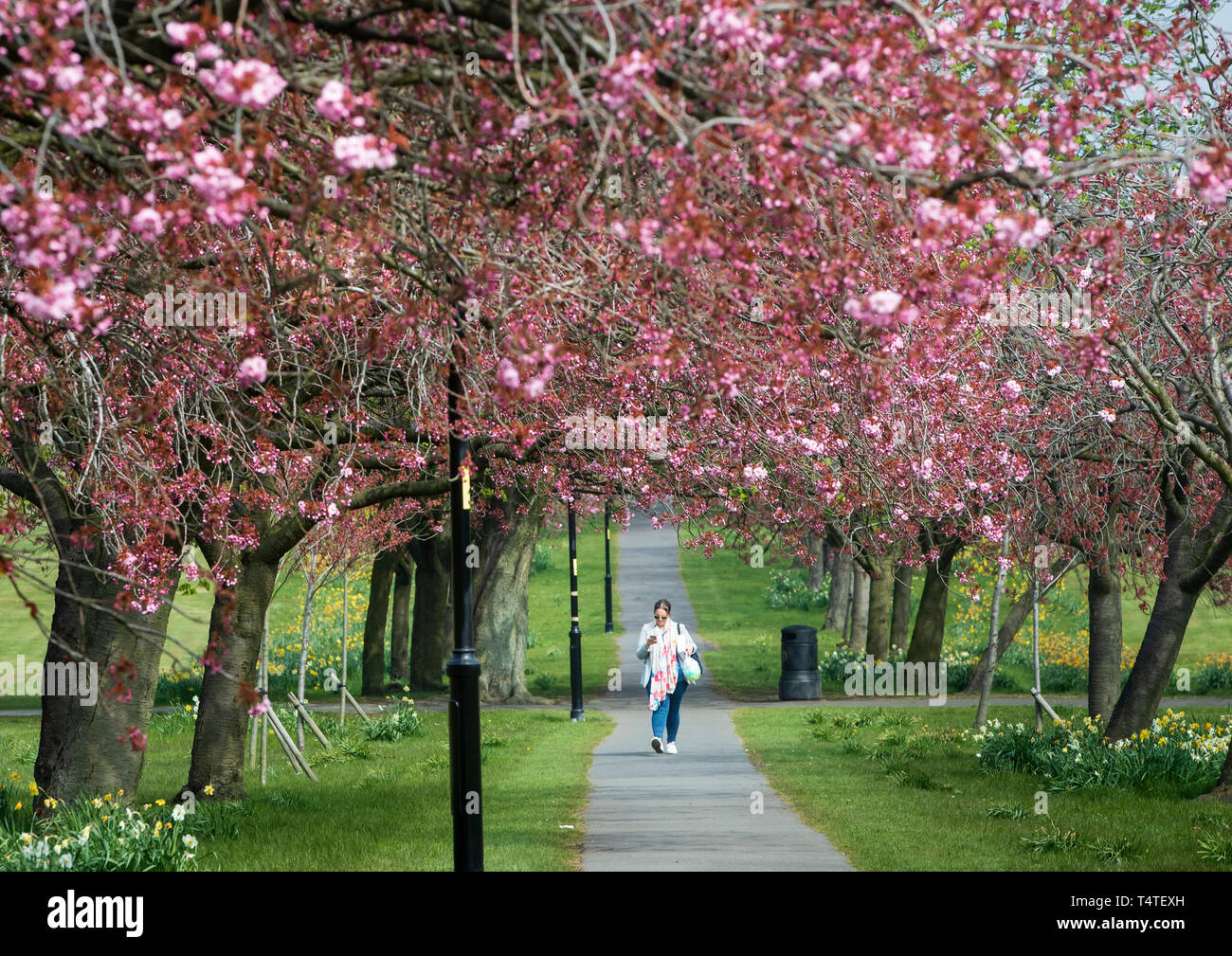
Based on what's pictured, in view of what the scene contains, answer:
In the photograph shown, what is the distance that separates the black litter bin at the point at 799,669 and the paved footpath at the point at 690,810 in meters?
2.31

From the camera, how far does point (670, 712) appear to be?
1850cm

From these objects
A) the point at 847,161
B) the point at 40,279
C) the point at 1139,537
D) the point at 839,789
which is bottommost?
the point at 839,789

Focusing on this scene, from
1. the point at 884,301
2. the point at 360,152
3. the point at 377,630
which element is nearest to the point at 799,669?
the point at 377,630

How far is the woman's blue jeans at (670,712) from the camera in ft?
58.9

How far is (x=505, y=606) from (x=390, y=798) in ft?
46.2

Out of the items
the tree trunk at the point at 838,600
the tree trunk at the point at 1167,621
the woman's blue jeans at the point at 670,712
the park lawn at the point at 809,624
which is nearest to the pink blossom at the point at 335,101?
the tree trunk at the point at 1167,621

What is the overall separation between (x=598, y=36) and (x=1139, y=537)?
45.1 feet

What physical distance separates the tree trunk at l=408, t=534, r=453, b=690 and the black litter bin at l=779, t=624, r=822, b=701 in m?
7.68

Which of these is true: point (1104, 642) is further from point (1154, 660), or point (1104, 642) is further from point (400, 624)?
point (400, 624)

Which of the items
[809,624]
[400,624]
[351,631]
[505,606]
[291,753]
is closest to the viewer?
[291,753]

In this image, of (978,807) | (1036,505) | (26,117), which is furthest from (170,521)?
(1036,505)

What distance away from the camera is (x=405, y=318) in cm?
578

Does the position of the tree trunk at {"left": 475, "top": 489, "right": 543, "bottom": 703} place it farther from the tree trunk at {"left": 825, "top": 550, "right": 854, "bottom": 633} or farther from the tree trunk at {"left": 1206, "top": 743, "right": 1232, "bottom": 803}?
the tree trunk at {"left": 1206, "top": 743, "right": 1232, "bottom": 803}
